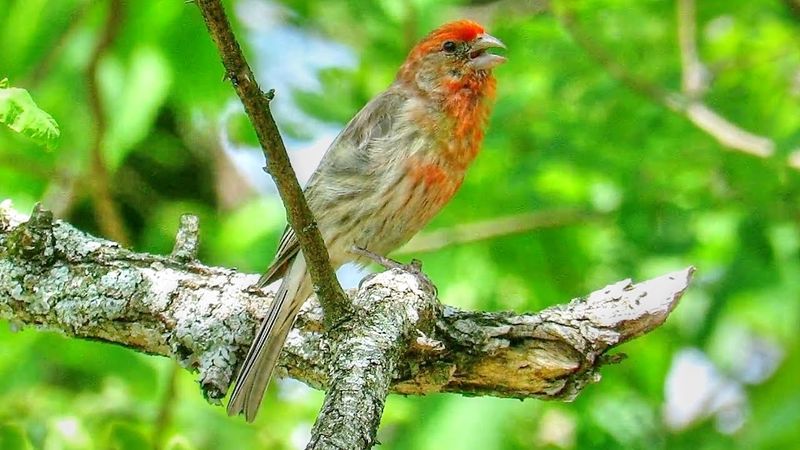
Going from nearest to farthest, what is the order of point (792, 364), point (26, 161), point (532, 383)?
point (532, 383) < point (26, 161) < point (792, 364)

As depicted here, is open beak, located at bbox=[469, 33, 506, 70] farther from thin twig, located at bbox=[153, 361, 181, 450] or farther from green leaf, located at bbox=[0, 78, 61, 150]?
green leaf, located at bbox=[0, 78, 61, 150]

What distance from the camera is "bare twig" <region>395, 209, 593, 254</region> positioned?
625 cm

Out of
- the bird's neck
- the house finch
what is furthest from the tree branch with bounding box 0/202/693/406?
the bird's neck

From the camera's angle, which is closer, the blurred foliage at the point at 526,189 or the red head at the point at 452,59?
the blurred foliage at the point at 526,189

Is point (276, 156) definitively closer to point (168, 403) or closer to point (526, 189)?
point (168, 403)

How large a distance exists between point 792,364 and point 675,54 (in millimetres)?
2121

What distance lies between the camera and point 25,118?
8.93ft

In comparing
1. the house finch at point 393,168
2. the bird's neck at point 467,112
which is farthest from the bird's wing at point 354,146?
the bird's neck at point 467,112

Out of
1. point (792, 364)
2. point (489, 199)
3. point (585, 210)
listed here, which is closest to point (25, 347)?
point (489, 199)

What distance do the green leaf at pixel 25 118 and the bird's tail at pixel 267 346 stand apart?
1.46 meters

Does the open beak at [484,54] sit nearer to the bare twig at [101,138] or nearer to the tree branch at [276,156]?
the bare twig at [101,138]

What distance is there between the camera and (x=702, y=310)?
6.41 metres

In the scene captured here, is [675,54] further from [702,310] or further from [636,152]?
[702,310]

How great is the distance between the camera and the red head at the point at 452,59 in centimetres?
583
